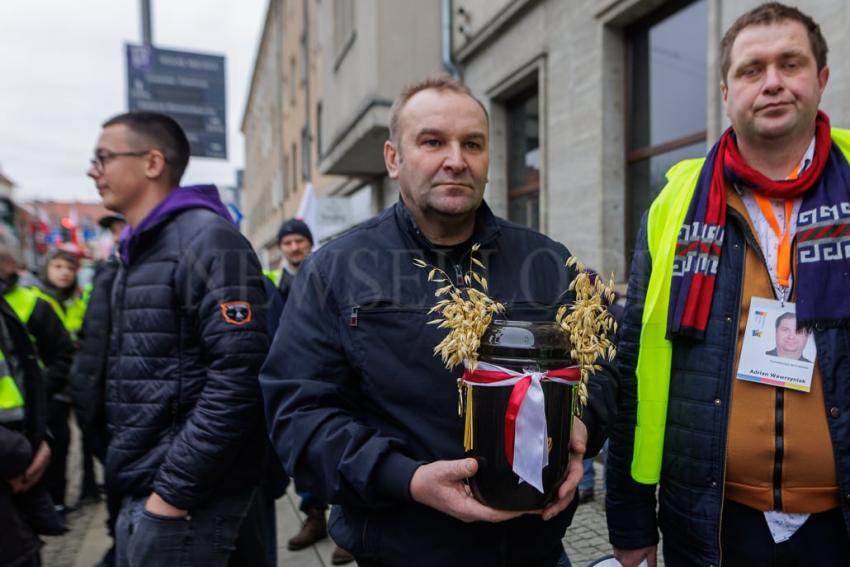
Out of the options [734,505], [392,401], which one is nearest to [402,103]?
[392,401]

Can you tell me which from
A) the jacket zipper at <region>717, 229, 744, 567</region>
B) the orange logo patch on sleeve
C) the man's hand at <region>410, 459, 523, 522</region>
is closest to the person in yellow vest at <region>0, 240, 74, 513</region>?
the orange logo patch on sleeve

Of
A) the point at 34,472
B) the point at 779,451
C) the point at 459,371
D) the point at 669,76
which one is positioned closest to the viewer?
the point at 459,371

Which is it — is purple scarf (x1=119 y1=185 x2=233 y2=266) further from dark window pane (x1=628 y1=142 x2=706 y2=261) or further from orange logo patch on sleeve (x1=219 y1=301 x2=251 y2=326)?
dark window pane (x1=628 y1=142 x2=706 y2=261)

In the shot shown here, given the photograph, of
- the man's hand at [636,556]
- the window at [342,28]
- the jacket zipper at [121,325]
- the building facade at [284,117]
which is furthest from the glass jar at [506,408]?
the building facade at [284,117]

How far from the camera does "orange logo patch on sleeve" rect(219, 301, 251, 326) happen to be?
2.01m

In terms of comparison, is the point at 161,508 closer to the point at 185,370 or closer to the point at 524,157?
the point at 185,370

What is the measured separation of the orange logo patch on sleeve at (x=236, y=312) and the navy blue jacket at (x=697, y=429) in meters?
1.24

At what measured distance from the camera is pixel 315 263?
160 cm

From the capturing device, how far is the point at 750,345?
1.65 metres

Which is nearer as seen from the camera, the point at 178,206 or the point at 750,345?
the point at 750,345

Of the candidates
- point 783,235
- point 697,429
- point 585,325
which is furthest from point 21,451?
point 783,235

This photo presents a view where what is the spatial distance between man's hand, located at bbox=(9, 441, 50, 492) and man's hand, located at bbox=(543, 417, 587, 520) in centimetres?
207

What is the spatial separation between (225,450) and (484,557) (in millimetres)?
947

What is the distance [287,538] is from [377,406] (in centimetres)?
335
